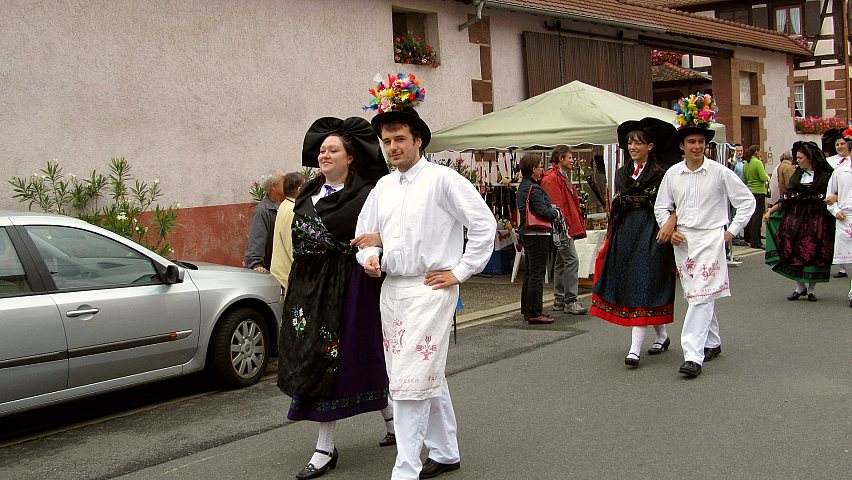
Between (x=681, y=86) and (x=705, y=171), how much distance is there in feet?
73.6

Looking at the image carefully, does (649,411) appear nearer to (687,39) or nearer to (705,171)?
(705,171)

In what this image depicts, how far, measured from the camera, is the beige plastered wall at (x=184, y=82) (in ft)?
31.2

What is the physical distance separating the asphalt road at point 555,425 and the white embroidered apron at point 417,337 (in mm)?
691

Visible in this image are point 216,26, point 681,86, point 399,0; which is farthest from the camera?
point 681,86

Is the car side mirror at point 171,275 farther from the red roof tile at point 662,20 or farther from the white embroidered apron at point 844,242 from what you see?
the red roof tile at point 662,20

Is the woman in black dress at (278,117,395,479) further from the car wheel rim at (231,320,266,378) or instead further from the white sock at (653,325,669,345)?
the white sock at (653,325,669,345)

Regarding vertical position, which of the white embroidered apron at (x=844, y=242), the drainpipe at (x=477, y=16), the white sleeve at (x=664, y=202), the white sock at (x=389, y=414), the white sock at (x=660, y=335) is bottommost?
the white sock at (x=660, y=335)

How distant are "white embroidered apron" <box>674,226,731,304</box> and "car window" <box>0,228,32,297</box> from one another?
4.54m

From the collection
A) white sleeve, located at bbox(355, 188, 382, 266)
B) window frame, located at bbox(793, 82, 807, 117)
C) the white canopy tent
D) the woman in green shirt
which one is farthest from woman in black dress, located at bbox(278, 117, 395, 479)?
window frame, located at bbox(793, 82, 807, 117)

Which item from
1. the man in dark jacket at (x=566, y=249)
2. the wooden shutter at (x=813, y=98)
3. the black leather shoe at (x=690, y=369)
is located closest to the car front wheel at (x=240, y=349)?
the black leather shoe at (x=690, y=369)

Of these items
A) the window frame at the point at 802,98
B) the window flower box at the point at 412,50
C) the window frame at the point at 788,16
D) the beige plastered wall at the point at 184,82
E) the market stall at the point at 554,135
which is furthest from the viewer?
the window frame at the point at 802,98

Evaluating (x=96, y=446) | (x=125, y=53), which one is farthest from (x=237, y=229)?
(x=96, y=446)

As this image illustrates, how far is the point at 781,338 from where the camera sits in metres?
8.23

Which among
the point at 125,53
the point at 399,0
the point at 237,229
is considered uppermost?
the point at 399,0
